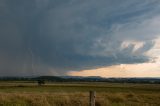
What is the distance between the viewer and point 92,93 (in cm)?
1370

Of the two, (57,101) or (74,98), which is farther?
(74,98)

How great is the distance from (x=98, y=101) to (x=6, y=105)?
7.01 meters

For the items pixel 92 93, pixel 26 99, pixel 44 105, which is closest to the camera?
pixel 92 93

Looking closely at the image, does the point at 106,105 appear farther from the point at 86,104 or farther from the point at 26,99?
the point at 26,99

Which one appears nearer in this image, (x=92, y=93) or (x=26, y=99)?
(x=92, y=93)

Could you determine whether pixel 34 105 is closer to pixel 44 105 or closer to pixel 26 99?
pixel 44 105

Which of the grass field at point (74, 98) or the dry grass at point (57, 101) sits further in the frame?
the grass field at point (74, 98)

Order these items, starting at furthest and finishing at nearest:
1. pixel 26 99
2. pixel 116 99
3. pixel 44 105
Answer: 1. pixel 116 99
2. pixel 26 99
3. pixel 44 105

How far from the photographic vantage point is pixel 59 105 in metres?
20.1

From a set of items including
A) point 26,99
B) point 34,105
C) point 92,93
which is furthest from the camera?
point 26,99

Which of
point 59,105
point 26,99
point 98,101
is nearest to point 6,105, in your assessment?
point 59,105

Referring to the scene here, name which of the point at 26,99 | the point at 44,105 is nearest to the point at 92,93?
the point at 44,105

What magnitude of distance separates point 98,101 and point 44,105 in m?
5.24

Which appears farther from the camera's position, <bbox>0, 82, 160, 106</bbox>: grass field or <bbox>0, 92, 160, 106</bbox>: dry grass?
<bbox>0, 82, 160, 106</bbox>: grass field
